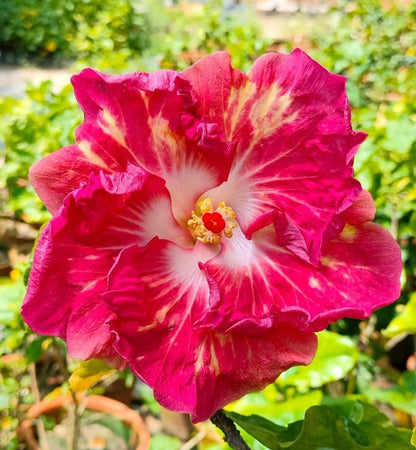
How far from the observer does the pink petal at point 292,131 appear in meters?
0.57

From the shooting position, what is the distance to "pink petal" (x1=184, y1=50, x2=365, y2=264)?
1.86ft

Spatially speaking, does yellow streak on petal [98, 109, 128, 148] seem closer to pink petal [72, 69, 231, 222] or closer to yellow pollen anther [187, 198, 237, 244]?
pink petal [72, 69, 231, 222]

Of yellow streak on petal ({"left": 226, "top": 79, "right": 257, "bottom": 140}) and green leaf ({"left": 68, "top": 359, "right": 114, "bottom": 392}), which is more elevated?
yellow streak on petal ({"left": 226, "top": 79, "right": 257, "bottom": 140})

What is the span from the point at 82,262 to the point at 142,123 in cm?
16

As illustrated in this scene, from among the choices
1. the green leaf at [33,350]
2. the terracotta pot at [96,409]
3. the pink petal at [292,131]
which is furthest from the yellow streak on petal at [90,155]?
the terracotta pot at [96,409]

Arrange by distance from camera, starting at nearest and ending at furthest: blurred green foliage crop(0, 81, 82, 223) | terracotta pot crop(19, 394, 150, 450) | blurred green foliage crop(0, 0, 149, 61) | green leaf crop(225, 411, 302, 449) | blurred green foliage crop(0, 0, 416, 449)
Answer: green leaf crop(225, 411, 302, 449)
blurred green foliage crop(0, 0, 416, 449)
blurred green foliage crop(0, 81, 82, 223)
terracotta pot crop(19, 394, 150, 450)
blurred green foliage crop(0, 0, 149, 61)

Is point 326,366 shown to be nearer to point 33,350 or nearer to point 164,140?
point 33,350

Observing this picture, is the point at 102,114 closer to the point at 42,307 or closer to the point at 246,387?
the point at 42,307

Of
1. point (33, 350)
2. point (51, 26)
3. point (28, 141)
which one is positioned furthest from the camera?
point (51, 26)

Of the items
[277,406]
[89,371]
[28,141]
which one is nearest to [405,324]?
[277,406]

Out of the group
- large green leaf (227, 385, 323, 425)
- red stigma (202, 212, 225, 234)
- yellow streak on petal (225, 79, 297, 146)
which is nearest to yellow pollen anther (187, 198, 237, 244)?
red stigma (202, 212, 225, 234)

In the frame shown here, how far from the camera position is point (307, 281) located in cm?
58

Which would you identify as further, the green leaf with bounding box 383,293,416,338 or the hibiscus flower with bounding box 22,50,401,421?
the green leaf with bounding box 383,293,416,338

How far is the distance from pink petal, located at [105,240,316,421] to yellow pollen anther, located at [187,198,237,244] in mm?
103
